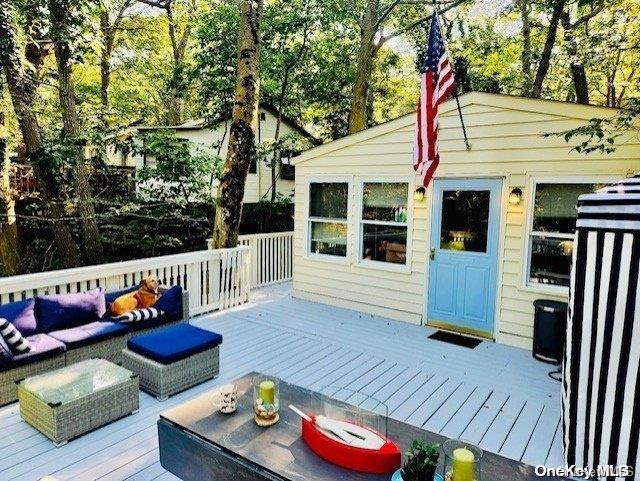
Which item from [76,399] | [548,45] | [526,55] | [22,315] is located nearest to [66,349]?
[22,315]

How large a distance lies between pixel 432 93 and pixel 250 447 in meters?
4.10

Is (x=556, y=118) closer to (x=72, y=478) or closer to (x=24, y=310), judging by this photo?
(x=72, y=478)

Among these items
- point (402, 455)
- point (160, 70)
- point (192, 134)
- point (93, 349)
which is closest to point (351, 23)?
point (192, 134)

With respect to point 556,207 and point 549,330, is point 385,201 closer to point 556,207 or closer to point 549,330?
point 556,207

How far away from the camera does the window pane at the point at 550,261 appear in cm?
501

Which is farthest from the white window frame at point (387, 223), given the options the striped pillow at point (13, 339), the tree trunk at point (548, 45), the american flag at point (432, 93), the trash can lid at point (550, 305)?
the tree trunk at point (548, 45)

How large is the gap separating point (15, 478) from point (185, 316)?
2.45 meters

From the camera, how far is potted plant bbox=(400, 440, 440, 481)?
1.79 m

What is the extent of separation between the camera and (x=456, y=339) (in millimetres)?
5559

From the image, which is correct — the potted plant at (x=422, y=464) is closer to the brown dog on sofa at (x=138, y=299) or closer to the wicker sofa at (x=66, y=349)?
the wicker sofa at (x=66, y=349)

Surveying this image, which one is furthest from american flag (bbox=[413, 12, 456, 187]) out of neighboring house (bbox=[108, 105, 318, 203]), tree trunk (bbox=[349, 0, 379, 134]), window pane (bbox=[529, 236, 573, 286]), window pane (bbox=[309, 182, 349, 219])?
neighboring house (bbox=[108, 105, 318, 203])

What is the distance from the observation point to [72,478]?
2.66 m

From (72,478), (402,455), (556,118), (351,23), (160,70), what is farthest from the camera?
(160,70)

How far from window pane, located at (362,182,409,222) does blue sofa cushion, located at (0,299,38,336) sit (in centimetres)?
461
